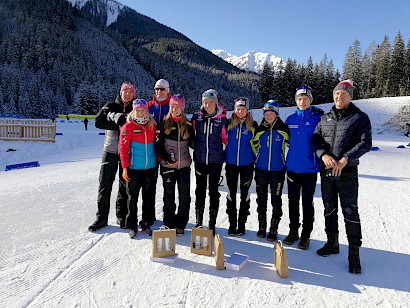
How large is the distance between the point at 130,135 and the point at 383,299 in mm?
3110

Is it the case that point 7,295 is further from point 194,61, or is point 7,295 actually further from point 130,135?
point 194,61

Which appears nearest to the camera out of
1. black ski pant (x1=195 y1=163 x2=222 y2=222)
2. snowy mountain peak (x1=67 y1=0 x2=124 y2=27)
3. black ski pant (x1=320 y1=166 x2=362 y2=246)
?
black ski pant (x1=320 y1=166 x2=362 y2=246)

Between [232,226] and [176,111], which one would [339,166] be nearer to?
[232,226]

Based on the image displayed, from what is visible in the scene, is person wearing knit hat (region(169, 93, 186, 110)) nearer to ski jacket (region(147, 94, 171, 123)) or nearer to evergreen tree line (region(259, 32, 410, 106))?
ski jacket (region(147, 94, 171, 123))

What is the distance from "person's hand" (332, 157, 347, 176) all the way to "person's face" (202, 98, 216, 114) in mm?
1603

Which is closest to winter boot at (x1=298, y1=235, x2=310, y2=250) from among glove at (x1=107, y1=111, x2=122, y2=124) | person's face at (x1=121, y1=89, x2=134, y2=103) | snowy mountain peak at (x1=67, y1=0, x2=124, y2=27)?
glove at (x1=107, y1=111, x2=122, y2=124)

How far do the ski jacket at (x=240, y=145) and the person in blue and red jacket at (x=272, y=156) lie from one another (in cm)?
8

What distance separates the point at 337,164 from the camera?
3188 mm

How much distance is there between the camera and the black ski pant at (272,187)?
3904 mm

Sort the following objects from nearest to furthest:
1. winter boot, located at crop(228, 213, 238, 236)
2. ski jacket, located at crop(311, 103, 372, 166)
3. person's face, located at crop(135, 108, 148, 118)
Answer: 1. ski jacket, located at crop(311, 103, 372, 166)
2. person's face, located at crop(135, 108, 148, 118)
3. winter boot, located at crop(228, 213, 238, 236)

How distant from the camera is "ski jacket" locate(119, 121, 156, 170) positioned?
386 cm

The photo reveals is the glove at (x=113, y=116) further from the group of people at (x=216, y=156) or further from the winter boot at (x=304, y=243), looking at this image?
the winter boot at (x=304, y=243)

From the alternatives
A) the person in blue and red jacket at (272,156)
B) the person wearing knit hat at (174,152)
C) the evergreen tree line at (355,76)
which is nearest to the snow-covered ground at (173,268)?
the person wearing knit hat at (174,152)

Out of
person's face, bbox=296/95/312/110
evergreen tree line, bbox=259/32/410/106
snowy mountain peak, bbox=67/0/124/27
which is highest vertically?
snowy mountain peak, bbox=67/0/124/27
